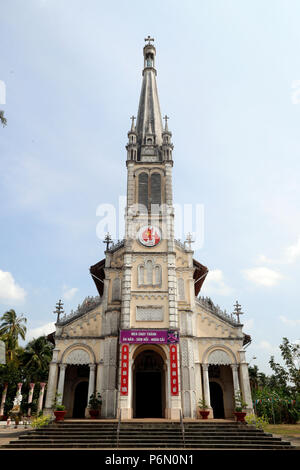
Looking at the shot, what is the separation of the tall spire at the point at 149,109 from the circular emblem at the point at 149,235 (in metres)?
8.65

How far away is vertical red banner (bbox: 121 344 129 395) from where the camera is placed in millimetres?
20016

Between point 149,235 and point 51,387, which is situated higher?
point 149,235

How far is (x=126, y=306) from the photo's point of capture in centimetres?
2216

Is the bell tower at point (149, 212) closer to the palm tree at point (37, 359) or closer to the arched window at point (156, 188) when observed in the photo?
the arched window at point (156, 188)

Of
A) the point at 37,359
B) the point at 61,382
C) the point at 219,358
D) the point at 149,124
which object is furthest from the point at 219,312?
the point at 37,359

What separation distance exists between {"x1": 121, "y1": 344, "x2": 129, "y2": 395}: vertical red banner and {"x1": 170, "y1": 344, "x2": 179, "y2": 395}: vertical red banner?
2.79 metres

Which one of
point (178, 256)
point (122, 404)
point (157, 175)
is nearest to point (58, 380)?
point (122, 404)

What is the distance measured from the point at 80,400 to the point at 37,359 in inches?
709

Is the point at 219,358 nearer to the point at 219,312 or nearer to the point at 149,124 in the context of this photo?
the point at 219,312

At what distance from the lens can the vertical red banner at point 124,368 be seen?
20016 millimetres

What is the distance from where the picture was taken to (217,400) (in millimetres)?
24203
